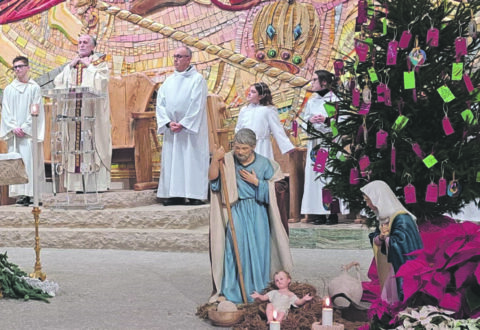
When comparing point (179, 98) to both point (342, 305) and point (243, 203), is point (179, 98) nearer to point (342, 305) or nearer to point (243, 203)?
point (243, 203)

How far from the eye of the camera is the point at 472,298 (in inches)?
105

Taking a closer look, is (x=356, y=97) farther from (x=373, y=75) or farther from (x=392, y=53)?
(x=392, y=53)

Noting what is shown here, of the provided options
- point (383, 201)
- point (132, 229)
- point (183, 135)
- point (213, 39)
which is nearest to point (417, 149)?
point (383, 201)

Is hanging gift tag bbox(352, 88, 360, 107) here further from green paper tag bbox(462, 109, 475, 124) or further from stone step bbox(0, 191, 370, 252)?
stone step bbox(0, 191, 370, 252)

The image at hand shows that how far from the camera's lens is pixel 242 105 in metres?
10.9

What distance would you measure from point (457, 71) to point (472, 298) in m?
2.85

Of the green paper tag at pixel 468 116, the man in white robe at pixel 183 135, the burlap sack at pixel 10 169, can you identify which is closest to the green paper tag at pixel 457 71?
the green paper tag at pixel 468 116

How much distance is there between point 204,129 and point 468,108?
490 cm

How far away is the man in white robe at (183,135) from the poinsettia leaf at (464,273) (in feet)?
23.2

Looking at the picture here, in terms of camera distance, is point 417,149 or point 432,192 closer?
point 432,192

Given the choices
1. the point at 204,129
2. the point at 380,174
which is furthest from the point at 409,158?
the point at 204,129

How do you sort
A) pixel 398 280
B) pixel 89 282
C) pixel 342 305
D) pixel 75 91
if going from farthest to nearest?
pixel 75 91, pixel 89 282, pixel 342 305, pixel 398 280

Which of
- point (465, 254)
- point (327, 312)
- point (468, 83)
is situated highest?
point (468, 83)

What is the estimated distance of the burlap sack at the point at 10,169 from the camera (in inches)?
236
